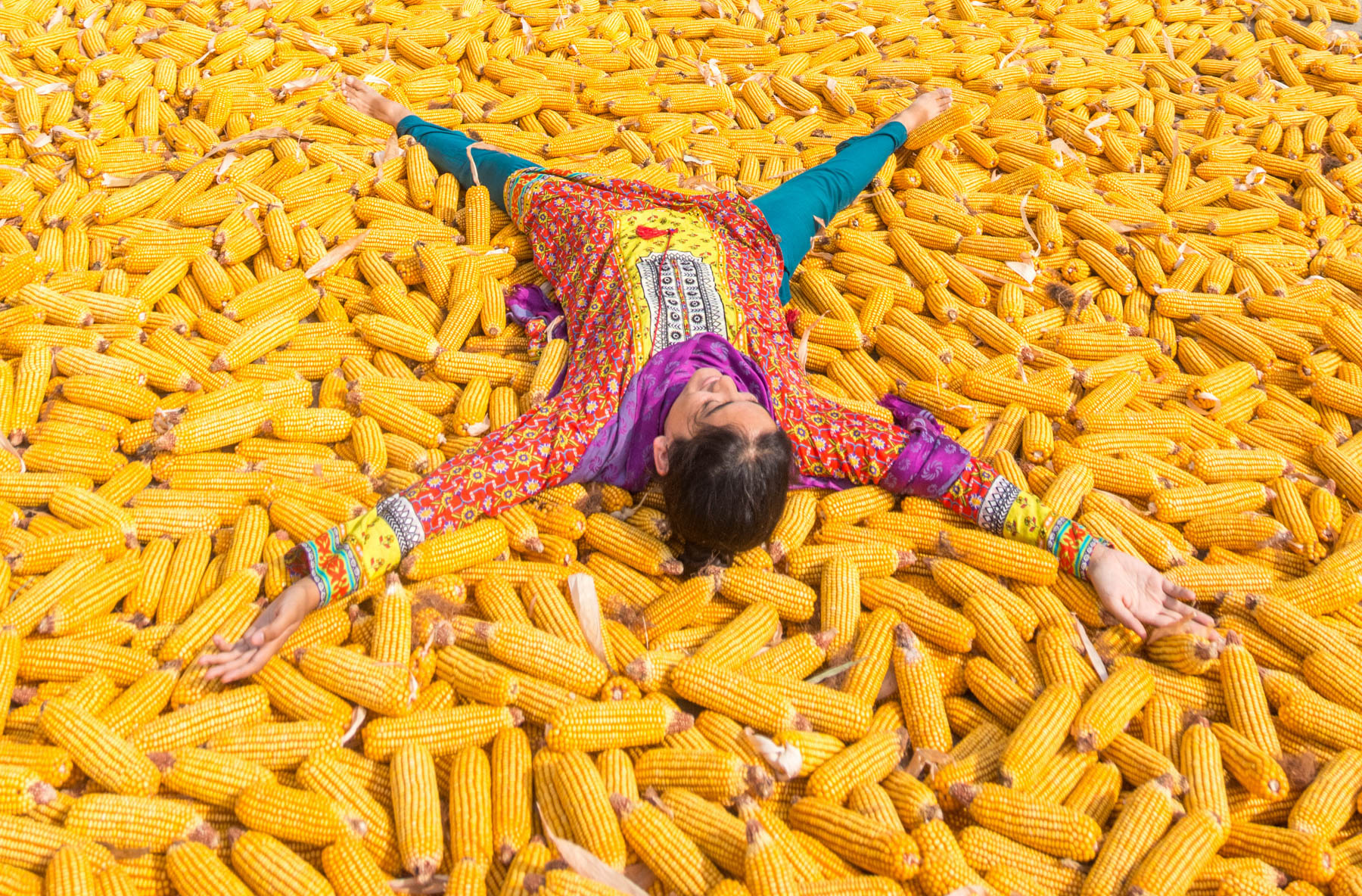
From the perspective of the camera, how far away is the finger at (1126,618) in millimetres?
3588

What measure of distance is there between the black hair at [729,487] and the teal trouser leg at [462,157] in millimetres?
2780

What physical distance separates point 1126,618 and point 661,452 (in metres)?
1.94

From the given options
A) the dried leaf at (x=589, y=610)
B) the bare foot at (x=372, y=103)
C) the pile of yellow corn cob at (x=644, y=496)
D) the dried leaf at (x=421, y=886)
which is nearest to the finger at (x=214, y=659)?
the pile of yellow corn cob at (x=644, y=496)

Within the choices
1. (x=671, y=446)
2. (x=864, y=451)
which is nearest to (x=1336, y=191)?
(x=864, y=451)

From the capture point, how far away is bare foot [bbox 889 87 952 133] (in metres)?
6.36

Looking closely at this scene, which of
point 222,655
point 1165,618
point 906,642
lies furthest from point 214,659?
point 1165,618

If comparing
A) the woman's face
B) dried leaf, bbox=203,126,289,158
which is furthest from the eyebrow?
dried leaf, bbox=203,126,289,158

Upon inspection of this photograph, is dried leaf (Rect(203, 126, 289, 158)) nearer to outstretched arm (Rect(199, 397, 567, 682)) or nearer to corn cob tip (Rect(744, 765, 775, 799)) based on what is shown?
outstretched arm (Rect(199, 397, 567, 682))

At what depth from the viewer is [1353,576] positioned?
3.76m

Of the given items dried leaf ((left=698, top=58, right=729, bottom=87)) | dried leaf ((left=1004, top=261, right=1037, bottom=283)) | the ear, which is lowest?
the ear

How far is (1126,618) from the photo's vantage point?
3602mm

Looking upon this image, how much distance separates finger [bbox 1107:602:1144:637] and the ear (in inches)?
73.1

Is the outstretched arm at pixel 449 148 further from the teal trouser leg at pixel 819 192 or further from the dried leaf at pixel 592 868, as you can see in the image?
the dried leaf at pixel 592 868

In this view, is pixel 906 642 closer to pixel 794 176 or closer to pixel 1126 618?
pixel 1126 618
